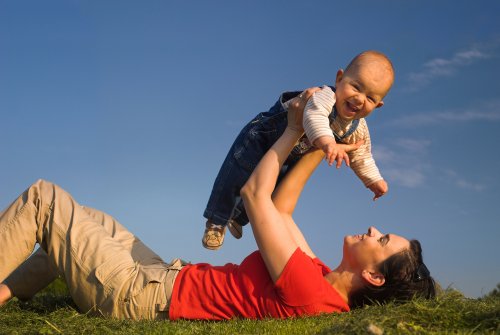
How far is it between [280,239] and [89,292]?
1.86 meters

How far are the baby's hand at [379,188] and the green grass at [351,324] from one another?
1.29 meters

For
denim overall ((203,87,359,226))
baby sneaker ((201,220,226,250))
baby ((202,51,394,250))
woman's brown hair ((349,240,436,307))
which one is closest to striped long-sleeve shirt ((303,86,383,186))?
baby ((202,51,394,250))

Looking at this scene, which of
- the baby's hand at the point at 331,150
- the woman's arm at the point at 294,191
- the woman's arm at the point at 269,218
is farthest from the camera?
the woman's arm at the point at 294,191

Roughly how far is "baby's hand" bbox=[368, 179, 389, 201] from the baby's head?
32.4 inches

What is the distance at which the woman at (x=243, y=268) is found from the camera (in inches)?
204

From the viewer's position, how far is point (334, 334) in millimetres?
4277

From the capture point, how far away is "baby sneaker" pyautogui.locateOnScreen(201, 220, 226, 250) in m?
6.82

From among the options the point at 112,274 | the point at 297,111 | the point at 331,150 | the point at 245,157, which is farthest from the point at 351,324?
the point at 245,157

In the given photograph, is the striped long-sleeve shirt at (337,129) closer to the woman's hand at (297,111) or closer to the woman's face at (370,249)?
the woman's hand at (297,111)

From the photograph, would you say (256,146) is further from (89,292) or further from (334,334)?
(334,334)

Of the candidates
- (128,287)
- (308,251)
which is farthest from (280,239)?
(128,287)

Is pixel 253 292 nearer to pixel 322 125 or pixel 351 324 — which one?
pixel 351 324

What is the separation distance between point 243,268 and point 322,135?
1367 mm

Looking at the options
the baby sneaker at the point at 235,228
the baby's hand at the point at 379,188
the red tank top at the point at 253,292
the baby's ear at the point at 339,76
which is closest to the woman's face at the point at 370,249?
the red tank top at the point at 253,292
